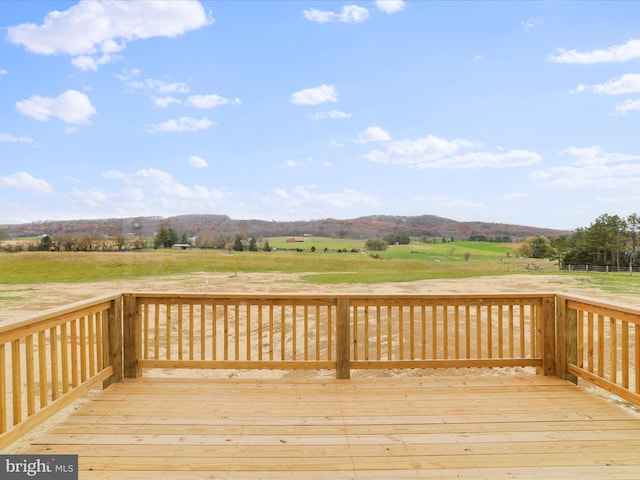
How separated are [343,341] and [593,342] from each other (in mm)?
1855

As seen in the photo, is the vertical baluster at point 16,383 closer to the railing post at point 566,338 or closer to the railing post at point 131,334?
the railing post at point 131,334

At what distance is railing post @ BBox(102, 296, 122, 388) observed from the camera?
123 inches

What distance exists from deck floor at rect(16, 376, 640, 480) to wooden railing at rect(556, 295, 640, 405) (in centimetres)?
14

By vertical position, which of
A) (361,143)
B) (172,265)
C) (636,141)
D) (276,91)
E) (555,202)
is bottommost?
(172,265)

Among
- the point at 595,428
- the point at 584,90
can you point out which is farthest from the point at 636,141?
the point at 595,428

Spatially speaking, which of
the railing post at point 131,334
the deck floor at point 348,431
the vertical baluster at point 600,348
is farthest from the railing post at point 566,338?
the railing post at point 131,334

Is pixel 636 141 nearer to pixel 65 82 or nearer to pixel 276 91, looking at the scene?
pixel 276 91

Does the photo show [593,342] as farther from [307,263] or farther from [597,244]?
[597,244]

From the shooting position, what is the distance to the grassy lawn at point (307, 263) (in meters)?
15.5

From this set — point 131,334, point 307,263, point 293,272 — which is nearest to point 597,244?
point 307,263

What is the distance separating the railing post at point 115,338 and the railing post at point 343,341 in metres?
1.66

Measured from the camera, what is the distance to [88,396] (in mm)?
2906

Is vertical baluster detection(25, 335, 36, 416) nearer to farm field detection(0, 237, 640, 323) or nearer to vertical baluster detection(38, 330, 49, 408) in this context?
vertical baluster detection(38, 330, 49, 408)

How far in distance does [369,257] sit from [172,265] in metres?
8.44
